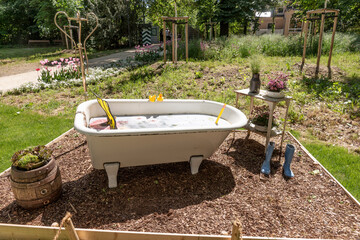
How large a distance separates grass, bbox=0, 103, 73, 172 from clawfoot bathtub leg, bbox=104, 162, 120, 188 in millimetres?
1482

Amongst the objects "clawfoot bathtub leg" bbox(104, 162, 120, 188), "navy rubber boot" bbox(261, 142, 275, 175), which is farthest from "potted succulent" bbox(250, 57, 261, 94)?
"clawfoot bathtub leg" bbox(104, 162, 120, 188)

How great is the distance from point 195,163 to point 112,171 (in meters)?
0.89

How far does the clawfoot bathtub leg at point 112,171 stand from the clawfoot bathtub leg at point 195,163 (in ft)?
2.59

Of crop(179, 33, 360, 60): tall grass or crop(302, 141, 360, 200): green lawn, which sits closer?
crop(302, 141, 360, 200): green lawn

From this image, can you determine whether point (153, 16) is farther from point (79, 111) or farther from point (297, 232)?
point (297, 232)

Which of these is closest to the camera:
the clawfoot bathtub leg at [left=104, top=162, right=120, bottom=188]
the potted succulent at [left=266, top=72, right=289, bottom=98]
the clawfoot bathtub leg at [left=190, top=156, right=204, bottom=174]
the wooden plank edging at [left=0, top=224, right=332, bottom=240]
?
the wooden plank edging at [left=0, top=224, right=332, bottom=240]

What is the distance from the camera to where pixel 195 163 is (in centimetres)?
274

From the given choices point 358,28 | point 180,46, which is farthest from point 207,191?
point 358,28

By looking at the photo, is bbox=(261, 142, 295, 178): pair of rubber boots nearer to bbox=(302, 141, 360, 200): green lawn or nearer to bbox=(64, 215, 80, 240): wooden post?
bbox=(302, 141, 360, 200): green lawn

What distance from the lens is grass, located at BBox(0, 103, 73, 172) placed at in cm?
348

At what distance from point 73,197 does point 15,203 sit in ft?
1.75

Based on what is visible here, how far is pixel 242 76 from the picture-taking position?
611 cm

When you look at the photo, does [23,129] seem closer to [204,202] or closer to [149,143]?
[149,143]

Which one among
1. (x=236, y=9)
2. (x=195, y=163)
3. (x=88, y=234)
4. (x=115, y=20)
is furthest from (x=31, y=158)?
(x=115, y=20)
